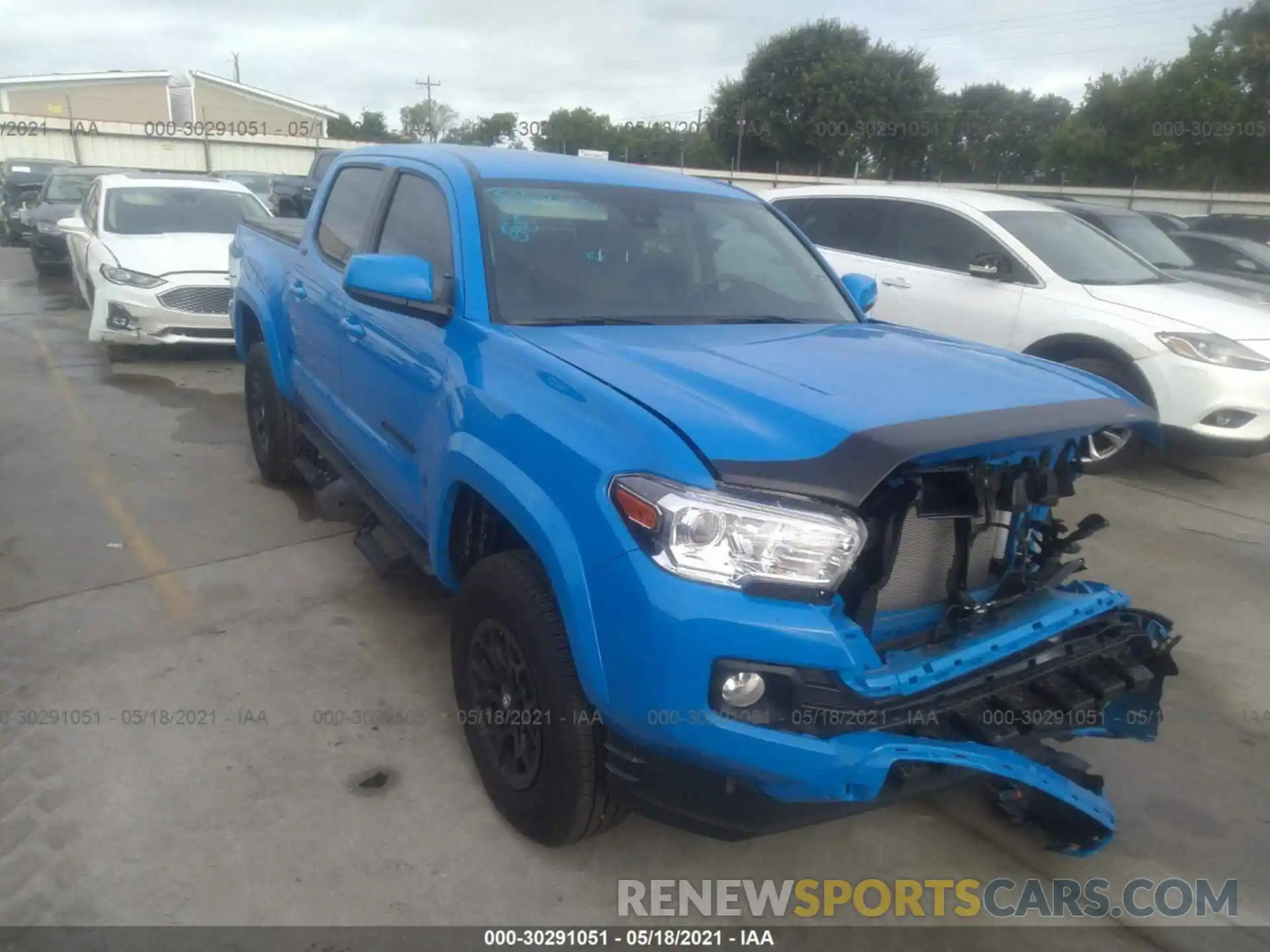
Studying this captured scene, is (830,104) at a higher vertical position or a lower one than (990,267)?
higher

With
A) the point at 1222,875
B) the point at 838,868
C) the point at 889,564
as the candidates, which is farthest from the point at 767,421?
the point at 1222,875

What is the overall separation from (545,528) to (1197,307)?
19.2ft

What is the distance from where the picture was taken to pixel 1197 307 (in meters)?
6.45

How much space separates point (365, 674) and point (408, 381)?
4.01 ft

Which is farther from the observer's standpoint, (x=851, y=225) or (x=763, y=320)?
(x=851, y=225)

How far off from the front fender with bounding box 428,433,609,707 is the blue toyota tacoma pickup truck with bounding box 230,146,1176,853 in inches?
0.4

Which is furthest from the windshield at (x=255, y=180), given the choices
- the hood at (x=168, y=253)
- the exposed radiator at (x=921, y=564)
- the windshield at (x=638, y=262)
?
the exposed radiator at (x=921, y=564)

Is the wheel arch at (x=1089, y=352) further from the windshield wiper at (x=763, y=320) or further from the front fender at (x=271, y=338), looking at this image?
the front fender at (x=271, y=338)

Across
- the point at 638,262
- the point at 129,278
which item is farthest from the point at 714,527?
the point at 129,278

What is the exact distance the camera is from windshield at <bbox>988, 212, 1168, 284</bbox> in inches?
270

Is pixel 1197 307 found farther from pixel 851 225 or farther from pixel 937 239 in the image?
pixel 851 225

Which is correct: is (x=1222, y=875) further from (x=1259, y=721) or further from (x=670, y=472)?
(x=670, y=472)

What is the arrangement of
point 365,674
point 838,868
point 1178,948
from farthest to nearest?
point 365,674
point 838,868
point 1178,948

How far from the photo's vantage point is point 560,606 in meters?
2.38
